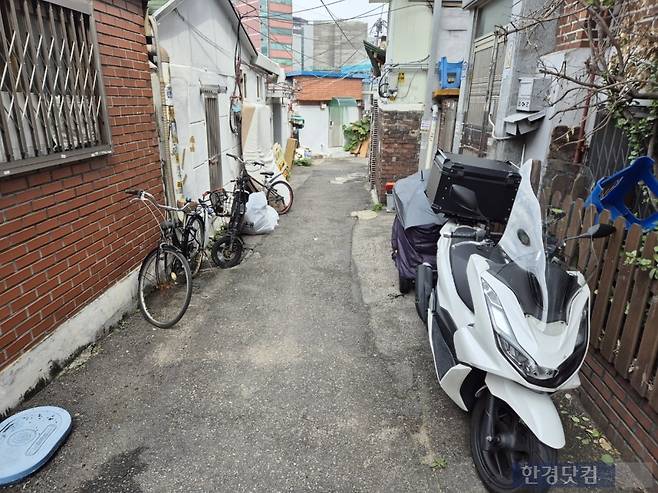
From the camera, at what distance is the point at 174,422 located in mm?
2748

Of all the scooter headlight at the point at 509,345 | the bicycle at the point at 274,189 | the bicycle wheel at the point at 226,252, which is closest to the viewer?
the scooter headlight at the point at 509,345

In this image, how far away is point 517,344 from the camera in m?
1.97

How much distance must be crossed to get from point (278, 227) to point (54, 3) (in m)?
4.89

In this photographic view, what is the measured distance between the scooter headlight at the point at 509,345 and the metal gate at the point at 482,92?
11.5 feet

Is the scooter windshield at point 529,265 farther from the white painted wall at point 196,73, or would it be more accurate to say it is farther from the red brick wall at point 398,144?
the red brick wall at point 398,144

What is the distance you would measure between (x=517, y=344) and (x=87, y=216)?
11.0 feet

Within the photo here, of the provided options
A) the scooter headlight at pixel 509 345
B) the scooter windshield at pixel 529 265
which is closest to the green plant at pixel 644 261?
the scooter windshield at pixel 529 265

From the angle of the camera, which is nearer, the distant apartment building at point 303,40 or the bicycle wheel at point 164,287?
the bicycle wheel at point 164,287

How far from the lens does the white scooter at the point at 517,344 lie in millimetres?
1937

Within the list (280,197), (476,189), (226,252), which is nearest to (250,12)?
(280,197)

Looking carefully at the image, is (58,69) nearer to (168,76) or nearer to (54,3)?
(54,3)

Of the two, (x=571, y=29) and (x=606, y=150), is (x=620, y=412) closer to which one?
(x=606, y=150)

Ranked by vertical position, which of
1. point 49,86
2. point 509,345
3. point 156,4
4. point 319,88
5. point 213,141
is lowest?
point 509,345

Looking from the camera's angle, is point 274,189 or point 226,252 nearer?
point 226,252
